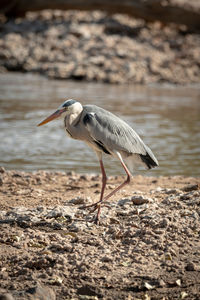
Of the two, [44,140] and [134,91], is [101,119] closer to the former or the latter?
[44,140]

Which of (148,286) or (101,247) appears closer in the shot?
(148,286)

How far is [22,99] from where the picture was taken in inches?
607

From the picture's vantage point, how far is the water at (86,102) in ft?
30.3

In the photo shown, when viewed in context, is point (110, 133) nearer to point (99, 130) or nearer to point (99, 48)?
point (99, 130)

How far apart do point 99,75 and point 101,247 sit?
50.6 ft

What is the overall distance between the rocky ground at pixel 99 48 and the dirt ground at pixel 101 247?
14.0m

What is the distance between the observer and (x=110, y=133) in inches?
225

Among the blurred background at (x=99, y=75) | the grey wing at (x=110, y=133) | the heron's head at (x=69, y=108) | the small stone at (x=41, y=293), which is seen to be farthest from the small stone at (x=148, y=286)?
the blurred background at (x=99, y=75)

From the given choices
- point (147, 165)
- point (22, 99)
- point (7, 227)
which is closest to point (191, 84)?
point (22, 99)

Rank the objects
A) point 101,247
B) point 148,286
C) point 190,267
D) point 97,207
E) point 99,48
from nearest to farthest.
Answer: point 148,286, point 190,267, point 101,247, point 97,207, point 99,48

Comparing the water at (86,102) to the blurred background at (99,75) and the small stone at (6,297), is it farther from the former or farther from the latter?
the small stone at (6,297)

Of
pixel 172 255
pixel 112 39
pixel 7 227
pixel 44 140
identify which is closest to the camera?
pixel 172 255

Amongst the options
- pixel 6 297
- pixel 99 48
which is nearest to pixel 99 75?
pixel 99 48

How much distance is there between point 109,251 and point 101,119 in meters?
1.70
